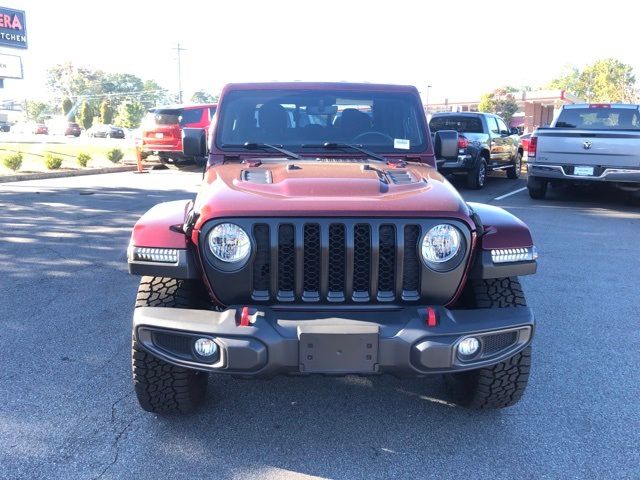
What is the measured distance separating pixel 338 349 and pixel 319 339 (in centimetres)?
10

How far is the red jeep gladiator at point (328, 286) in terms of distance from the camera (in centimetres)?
260

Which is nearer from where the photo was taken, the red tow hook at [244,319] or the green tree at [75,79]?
the red tow hook at [244,319]

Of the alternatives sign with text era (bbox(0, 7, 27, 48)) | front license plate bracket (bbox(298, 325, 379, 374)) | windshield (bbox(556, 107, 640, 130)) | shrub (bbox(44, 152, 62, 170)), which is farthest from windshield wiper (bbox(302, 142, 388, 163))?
sign with text era (bbox(0, 7, 27, 48))

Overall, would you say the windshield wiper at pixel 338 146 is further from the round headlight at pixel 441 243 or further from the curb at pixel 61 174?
the curb at pixel 61 174

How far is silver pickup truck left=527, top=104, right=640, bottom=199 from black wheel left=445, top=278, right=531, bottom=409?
8038mm

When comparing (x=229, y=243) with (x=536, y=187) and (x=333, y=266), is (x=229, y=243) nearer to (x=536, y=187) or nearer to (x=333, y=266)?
(x=333, y=266)

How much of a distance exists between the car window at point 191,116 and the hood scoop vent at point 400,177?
14603mm

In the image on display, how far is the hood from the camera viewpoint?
2.72m

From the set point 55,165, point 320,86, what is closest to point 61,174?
point 55,165

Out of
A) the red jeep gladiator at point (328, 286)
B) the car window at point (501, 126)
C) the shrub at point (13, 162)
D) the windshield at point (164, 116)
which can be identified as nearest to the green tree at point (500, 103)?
the car window at point (501, 126)

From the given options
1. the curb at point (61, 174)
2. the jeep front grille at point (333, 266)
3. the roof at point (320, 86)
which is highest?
the roof at point (320, 86)

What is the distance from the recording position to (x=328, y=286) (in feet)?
9.21

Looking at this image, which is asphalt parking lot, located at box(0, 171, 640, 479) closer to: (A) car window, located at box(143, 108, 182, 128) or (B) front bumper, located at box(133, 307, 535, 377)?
(B) front bumper, located at box(133, 307, 535, 377)

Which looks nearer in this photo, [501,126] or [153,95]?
[501,126]
